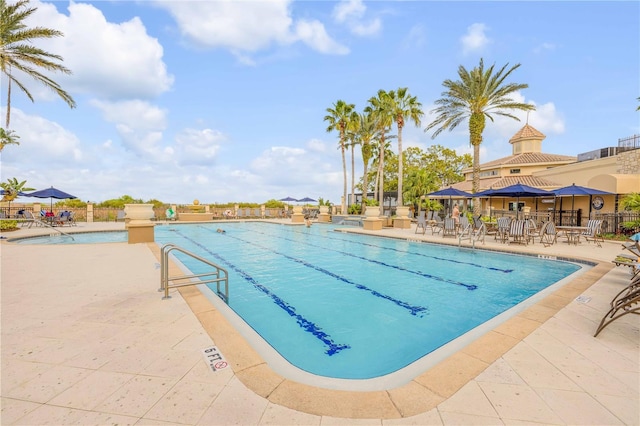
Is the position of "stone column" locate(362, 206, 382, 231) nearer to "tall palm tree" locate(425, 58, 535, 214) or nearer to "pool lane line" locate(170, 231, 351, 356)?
"tall palm tree" locate(425, 58, 535, 214)

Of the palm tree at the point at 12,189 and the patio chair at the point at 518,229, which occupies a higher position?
the palm tree at the point at 12,189

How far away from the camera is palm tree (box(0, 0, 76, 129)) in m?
13.6

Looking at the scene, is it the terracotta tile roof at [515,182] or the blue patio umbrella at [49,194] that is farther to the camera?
the terracotta tile roof at [515,182]

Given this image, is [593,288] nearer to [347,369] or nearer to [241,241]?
[347,369]

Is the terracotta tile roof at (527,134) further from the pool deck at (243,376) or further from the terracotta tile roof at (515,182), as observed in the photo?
the pool deck at (243,376)

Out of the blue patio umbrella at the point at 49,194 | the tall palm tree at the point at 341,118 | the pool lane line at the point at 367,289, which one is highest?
the tall palm tree at the point at 341,118

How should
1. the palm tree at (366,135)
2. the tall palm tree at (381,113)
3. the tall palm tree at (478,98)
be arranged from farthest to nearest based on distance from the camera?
the palm tree at (366,135), the tall palm tree at (381,113), the tall palm tree at (478,98)

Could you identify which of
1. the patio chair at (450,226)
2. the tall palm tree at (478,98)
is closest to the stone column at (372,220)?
the patio chair at (450,226)

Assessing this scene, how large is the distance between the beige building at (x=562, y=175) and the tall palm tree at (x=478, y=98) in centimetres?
617

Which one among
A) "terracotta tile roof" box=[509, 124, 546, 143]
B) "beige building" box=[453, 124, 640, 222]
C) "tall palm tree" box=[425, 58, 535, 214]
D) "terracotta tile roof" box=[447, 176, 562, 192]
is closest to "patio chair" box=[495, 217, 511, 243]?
"tall palm tree" box=[425, 58, 535, 214]

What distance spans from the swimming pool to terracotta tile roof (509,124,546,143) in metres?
26.6

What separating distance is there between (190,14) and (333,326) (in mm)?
13016

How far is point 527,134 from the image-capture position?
3047cm

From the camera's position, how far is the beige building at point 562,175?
682 inches
